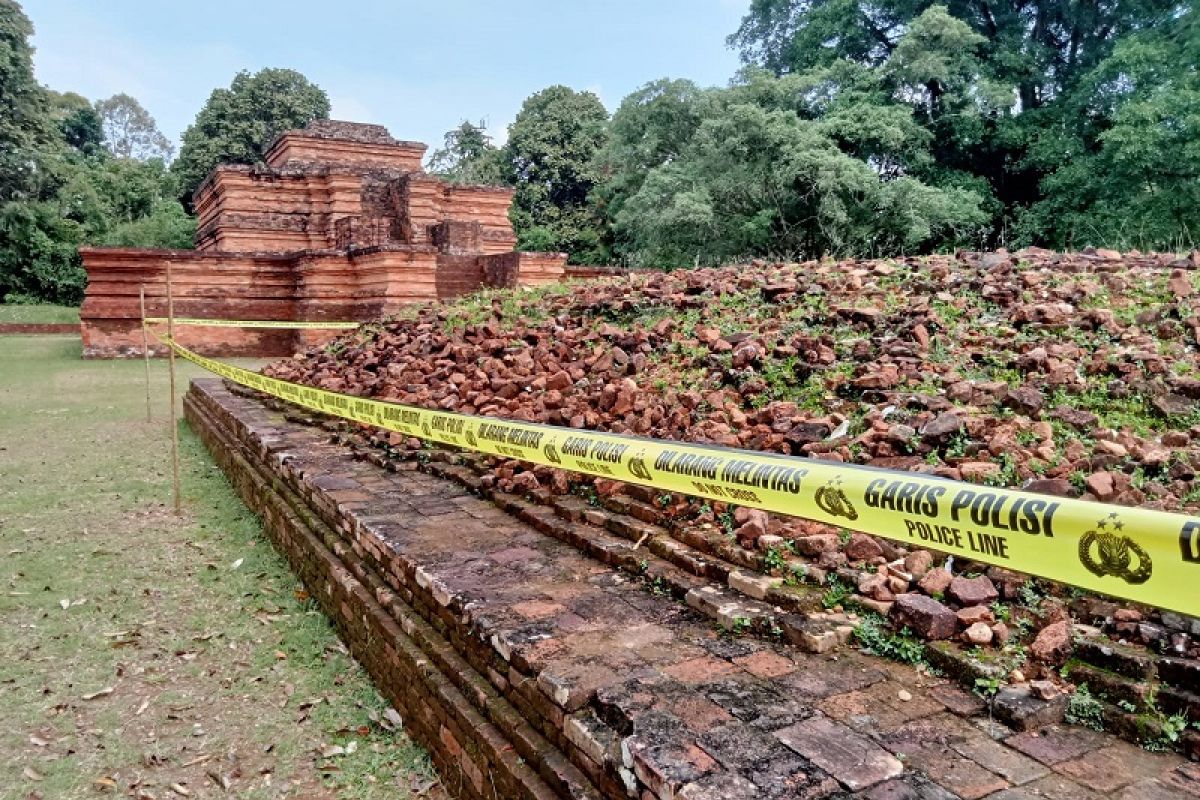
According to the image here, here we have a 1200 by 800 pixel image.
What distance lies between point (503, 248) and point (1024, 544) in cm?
1619

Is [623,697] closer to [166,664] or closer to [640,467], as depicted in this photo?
[640,467]

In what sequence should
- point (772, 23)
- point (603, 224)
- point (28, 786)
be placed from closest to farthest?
point (28, 786), point (772, 23), point (603, 224)

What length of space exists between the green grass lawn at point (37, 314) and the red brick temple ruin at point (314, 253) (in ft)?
22.0

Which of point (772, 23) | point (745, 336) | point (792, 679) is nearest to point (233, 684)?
point (792, 679)

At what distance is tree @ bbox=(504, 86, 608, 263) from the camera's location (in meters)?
26.9

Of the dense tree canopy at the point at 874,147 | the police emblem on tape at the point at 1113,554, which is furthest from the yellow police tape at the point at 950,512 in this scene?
the dense tree canopy at the point at 874,147

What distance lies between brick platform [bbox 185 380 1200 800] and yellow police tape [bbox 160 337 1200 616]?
37 centimetres

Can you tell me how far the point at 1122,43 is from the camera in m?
16.6

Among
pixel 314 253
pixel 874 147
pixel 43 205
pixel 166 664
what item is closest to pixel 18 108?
pixel 43 205

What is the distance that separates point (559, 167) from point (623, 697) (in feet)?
91.7

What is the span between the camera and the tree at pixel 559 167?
26.9 metres

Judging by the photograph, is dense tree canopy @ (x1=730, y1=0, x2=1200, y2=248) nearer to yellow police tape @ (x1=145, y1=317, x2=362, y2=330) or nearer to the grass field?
yellow police tape @ (x1=145, y1=317, x2=362, y2=330)

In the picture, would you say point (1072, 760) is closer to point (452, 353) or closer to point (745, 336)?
point (745, 336)

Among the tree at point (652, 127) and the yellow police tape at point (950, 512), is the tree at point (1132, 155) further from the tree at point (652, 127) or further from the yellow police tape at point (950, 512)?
the yellow police tape at point (950, 512)
